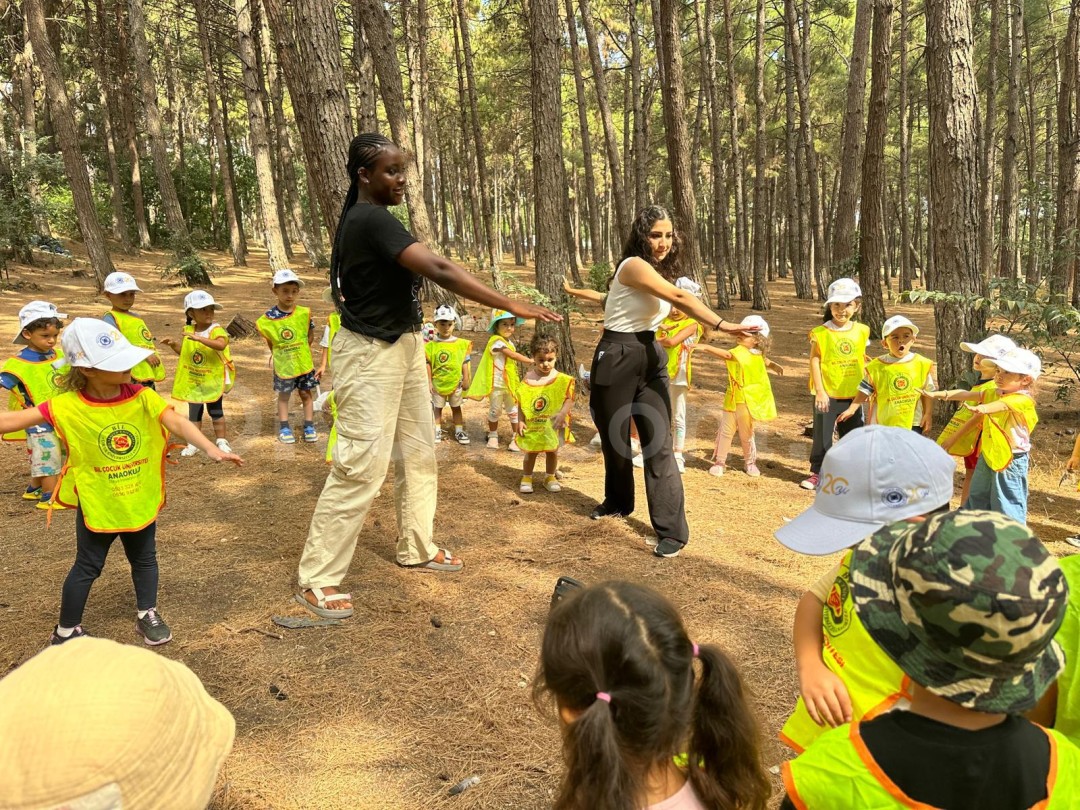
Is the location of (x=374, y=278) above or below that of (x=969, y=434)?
above

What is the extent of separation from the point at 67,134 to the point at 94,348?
505 inches

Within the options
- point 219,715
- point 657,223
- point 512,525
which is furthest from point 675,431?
point 219,715

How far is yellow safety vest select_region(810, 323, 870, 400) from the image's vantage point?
6105 mm

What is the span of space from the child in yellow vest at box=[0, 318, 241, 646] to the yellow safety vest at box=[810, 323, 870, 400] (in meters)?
4.89

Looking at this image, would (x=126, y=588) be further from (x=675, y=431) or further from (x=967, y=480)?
(x=967, y=480)

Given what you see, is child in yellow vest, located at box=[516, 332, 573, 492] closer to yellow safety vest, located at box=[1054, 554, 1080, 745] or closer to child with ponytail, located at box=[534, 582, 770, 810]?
child with ponytail, located at box=[534, 582, 770, 810]

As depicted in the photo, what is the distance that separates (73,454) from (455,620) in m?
2.00

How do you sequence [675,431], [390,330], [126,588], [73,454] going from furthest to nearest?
[675,431] → [126,588] → [390,330] → [73,454]

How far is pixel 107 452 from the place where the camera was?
130 inches

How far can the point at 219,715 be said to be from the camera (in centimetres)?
124

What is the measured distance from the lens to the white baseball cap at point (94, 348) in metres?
3.10

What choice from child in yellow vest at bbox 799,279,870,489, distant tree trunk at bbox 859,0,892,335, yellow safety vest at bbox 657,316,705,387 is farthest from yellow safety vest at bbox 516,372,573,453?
Answer: distant tree trunk at bbox 859,0,892,335

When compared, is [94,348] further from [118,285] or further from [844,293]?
[844,293]

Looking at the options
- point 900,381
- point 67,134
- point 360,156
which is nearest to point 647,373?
point 360,156
